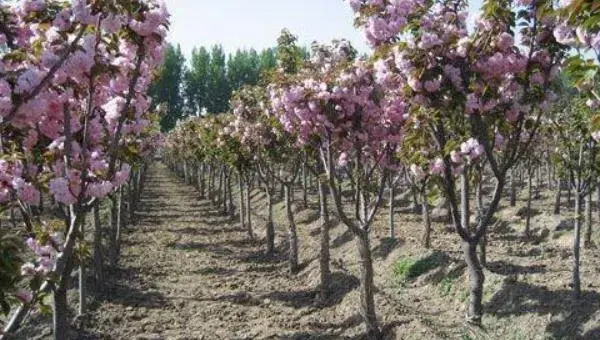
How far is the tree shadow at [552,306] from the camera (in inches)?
338

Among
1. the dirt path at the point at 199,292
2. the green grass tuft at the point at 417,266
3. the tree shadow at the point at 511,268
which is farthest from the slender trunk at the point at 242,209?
the tree shadow at the point at 511,268

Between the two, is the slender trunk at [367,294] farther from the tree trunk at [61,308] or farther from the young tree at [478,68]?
the tree trunk at [61,308]

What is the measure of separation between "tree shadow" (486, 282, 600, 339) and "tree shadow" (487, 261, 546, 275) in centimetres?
237

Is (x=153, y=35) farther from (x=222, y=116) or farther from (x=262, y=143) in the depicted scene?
(x=222, y=116)

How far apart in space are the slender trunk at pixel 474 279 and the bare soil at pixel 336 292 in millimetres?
365

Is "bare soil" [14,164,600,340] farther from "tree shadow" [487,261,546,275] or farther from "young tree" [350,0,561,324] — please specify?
"young tree" [350,0,561,324]

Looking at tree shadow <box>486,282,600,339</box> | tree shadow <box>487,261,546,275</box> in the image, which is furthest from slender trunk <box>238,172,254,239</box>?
tree shadow <box>486,282,600,339</box>

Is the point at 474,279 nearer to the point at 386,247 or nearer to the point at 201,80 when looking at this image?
the point at 386,247

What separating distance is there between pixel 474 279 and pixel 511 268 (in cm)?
594

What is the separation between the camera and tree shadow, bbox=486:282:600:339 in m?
8.59

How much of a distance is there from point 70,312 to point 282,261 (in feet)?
23.0

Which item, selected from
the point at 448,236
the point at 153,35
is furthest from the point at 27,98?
the point at 448,236

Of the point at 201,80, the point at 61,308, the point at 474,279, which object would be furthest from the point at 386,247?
the point at 201,80

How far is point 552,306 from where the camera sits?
9273 millimetres
